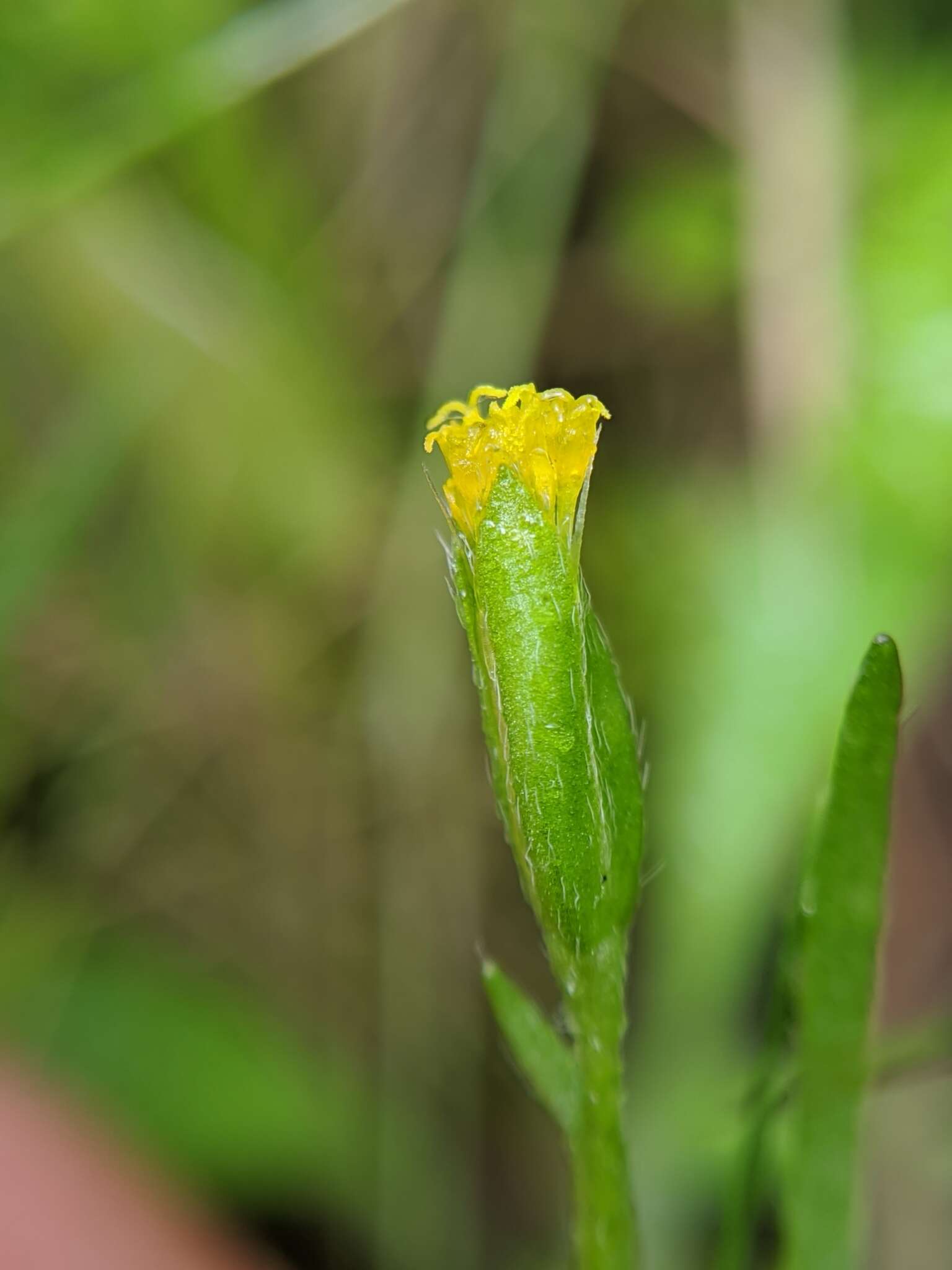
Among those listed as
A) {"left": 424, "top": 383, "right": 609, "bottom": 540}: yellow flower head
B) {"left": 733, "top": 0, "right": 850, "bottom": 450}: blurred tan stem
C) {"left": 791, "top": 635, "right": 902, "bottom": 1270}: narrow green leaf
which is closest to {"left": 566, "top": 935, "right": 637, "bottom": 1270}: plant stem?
{"left": 791, "top": 635, "right": 902, "bottom": 1270}: narrow green leaf

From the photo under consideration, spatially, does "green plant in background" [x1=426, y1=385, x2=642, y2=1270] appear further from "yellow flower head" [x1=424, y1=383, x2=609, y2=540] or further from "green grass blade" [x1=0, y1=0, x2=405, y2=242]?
"green grass blade" [x1=0, y1=0, x2=405, y2=242]

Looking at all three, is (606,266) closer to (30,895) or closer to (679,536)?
(679,536)

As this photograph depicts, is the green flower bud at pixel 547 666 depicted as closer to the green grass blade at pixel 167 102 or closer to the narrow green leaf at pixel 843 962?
the narrow green leaf at pixel 843 962

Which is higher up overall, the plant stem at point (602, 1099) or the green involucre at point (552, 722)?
the green involucre at point (552, 722)

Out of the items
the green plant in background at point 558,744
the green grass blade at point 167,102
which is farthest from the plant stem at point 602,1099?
the green grass blade at point 167,102

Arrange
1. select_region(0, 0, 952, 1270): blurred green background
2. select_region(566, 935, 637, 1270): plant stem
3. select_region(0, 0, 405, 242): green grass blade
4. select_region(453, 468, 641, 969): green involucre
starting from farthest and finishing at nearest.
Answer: select_region(0, 0, 405, 242): green grass blade, select_region(0, 0, 952, 1270): blurred green background, select_region(566, 935, 637, 1270): plant stem, select_region(453, 468, 641, 969): green involucre

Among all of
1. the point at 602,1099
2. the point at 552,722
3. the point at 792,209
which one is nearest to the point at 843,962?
the point at 602,1099

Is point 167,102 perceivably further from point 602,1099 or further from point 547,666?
point 602,1099

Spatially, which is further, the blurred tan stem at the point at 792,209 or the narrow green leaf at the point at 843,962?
the blurred tan stem at the point at 792,209
